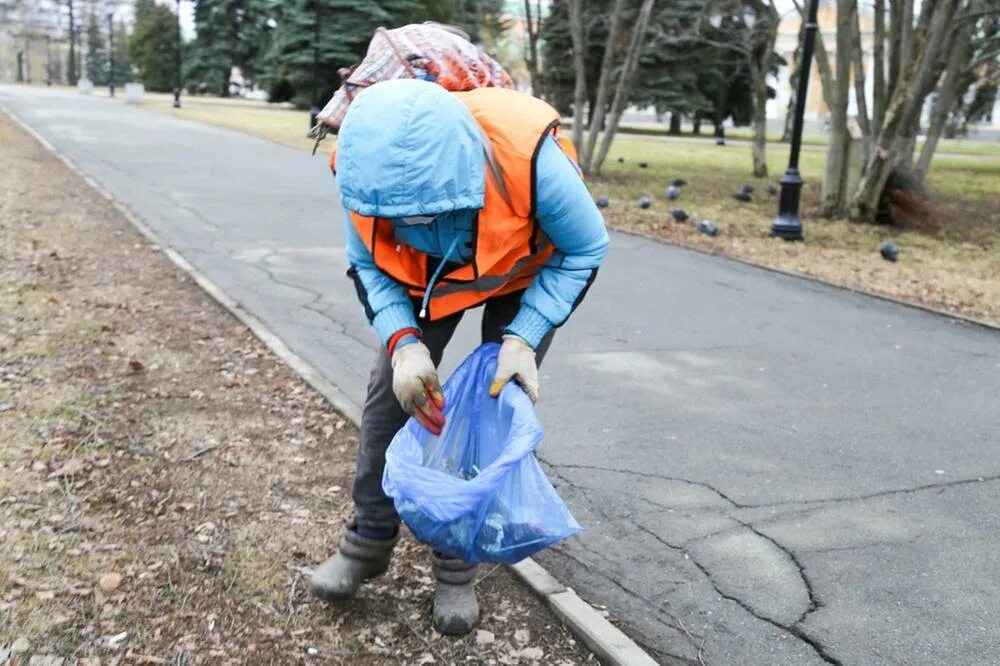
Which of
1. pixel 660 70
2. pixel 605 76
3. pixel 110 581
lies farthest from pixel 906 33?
pixel 660 70

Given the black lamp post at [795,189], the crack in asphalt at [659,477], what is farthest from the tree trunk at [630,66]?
the crack in asphalt at [659,477]

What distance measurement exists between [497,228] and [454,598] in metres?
1.14

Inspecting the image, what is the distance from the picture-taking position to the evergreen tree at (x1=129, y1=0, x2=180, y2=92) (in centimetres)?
6675

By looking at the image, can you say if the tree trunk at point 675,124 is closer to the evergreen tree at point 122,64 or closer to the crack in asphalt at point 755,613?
the crack in asphalt at point 755,613

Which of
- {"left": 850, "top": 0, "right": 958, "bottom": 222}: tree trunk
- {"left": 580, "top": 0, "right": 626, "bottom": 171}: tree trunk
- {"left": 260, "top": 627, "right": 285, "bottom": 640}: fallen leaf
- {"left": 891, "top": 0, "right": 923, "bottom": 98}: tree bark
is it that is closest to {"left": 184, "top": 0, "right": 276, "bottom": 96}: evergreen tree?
{"left": 580, "top": 0, "right": 626, "bottom": 171}: tree trunk

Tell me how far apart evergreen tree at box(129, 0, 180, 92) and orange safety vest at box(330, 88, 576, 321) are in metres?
69.1

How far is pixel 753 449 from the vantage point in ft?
15.3

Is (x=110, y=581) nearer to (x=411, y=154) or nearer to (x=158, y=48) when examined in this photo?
(x=411, y=154)

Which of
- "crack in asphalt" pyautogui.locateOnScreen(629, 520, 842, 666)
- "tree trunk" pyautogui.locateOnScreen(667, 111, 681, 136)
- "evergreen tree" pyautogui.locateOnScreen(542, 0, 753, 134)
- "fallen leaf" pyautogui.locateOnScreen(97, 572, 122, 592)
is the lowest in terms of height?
"crack in asphalt" pyautogui.locateOnScreen(629, 520, 842, 666)

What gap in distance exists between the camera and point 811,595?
3.24m

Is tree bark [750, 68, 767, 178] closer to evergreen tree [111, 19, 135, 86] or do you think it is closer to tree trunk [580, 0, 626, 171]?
tree trunk [580, 0, 626, 171]

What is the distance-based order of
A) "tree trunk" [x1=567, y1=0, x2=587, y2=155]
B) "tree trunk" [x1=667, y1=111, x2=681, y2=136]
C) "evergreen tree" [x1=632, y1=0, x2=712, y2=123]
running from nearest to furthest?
"tree trunk" [x1=567, y1=0, x2=587, y2=155] → "evergreen tree" [x1=632, y1=0, x2=712, y2=123] → "tree trunk" [x1=667, y1=111, x2=681, y2=136]

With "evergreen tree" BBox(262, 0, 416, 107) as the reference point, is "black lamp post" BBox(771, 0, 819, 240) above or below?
below

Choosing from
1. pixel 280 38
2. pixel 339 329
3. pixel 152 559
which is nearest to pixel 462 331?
pixel 339 329
